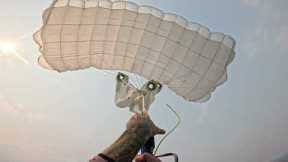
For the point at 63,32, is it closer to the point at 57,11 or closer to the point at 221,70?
the point at 57,11

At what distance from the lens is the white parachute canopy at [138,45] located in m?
10.4

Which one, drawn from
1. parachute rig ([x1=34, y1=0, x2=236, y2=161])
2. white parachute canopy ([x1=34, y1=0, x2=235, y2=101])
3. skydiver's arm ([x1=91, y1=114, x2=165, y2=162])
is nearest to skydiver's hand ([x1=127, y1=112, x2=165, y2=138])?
skydiver's arm ([x1=91, y1=114, x2=165, y2=162])

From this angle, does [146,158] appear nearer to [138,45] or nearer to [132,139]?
[132,139]

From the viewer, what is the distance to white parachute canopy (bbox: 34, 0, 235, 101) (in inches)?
409

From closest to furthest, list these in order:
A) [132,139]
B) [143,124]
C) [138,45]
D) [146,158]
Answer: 1. [146,158]
2. [132,139]
3. [143,124]
4. [138,45]

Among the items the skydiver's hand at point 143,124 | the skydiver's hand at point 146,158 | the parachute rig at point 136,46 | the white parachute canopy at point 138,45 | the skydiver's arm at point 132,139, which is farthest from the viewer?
the white parachute canopy at point 138,45

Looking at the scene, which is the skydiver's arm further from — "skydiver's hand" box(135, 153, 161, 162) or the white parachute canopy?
the white parachute canopy

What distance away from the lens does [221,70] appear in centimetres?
1084

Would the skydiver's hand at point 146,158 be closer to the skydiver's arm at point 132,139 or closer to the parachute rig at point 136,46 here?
the skydiver's arm at point 132,139

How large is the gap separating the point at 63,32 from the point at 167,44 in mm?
2736

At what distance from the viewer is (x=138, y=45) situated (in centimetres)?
1071

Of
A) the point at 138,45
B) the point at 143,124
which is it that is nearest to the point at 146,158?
the point at 143,124

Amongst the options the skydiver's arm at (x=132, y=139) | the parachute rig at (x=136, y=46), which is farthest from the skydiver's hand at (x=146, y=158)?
the parachute rig at (x=136, y=46)

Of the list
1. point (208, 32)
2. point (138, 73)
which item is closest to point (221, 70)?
point (208, 32)
